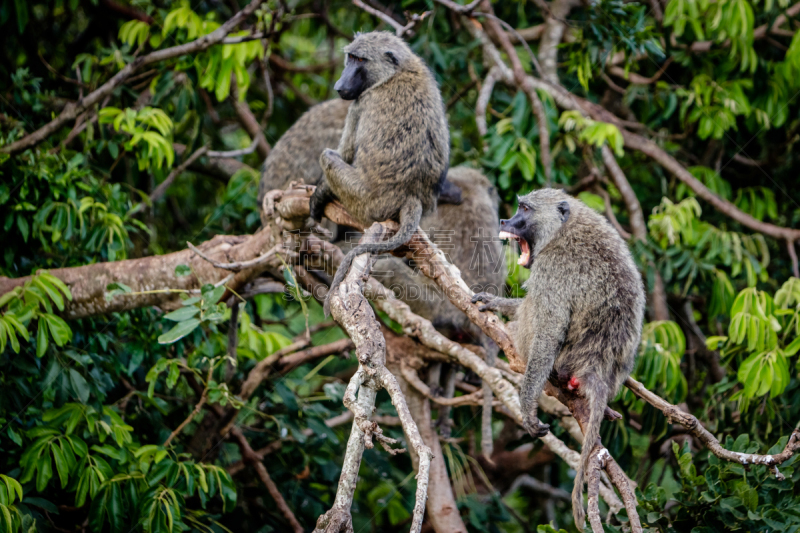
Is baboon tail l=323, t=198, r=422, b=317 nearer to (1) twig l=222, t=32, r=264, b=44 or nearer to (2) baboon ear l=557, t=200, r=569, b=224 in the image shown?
(2) baboon ear l=557, t=200, r=569, b=224

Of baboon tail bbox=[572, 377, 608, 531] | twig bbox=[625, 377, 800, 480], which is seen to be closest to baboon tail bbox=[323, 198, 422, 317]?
baboon tail bbox=[572, 377, 608, 531]

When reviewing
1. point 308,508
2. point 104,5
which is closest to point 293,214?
point 308,508

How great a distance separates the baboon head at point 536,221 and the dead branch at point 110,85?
2.91m

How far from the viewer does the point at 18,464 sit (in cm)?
429

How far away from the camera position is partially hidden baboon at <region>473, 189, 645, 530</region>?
3484mm

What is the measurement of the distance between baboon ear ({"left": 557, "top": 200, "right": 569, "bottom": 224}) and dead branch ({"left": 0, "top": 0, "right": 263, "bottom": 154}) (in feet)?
10.1

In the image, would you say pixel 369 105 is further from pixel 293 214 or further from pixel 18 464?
pixel 18 464

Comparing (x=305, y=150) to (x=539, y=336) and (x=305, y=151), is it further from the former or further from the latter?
(x=539, y=336)

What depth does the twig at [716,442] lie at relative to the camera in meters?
2.78

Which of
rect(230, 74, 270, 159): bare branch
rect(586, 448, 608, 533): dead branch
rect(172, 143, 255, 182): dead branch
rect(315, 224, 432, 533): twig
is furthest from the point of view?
rect(172, 143, 255, 182): dead branch

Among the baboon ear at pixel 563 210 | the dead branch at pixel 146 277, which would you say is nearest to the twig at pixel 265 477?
the dead branch at pixel 146 277

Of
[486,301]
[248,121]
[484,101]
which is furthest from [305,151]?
[486,301]

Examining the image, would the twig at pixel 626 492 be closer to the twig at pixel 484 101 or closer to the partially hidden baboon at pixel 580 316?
the partially hidden baboon at pixel 580 316

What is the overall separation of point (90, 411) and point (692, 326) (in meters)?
5.65
